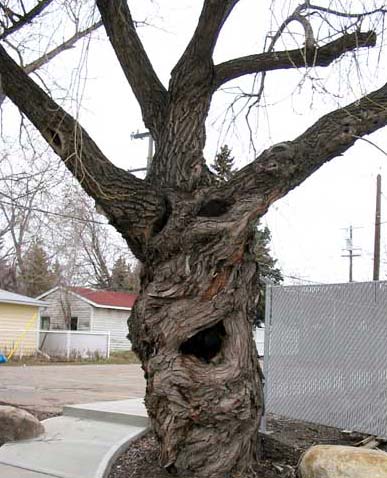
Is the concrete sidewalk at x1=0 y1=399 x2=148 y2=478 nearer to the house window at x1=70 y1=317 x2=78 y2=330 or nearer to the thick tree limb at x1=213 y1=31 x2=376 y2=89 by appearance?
the thick tree limb at x1=213 y1=31 x2=376 y2=89

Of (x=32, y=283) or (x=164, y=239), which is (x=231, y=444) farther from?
(x=32, y=283)

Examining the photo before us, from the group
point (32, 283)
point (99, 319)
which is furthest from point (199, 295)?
point (32, 283)

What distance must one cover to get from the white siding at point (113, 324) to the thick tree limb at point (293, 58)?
30349mm

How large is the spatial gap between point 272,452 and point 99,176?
10.8 ft

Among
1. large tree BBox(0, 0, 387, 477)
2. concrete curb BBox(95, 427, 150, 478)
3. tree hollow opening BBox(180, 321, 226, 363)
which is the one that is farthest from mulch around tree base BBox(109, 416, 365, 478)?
tree hollow opening BBox(180, 321, 226, 363)

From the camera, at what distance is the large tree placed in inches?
207

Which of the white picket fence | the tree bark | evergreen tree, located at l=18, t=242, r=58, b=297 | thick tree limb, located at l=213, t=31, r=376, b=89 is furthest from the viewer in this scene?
evergreen tree, located at l=18, t=242, r=58, b=297

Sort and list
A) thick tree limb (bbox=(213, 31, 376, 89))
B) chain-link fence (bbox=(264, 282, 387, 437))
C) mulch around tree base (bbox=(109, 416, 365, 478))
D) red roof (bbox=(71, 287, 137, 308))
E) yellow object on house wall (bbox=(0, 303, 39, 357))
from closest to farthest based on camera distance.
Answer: mulch around tree base (bbox=(109, 416, 365, 478)) < thick tree limb (bbox=(213, 31, 376, 89)) < chain-link fence (bbox=(264, 282, 387, 437)) < yellow object on house wall (bbox=(0, 303, 39, 357)) < red roof (bbox=(71, 287, 137, 308))

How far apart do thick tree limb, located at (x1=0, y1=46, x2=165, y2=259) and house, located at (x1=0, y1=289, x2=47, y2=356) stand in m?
23.0

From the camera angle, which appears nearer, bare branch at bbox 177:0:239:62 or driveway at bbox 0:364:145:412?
bare branch at bbox 177:0:239:62

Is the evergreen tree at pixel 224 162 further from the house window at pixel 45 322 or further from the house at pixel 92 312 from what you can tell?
the house window at pixel 45 322

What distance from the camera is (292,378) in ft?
25.5

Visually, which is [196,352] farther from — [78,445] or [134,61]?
[134,61]

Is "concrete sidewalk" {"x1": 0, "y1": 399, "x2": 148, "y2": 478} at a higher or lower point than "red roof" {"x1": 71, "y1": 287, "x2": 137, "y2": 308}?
lower
